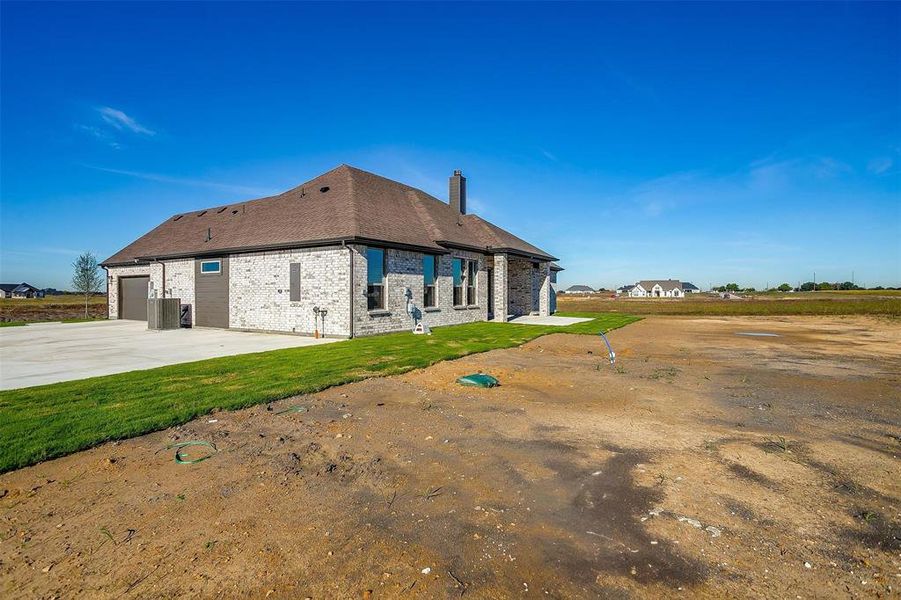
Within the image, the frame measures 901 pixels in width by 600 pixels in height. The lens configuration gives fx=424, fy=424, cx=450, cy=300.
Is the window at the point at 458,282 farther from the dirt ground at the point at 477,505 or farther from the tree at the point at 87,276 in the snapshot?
the tree at the point at 87,276

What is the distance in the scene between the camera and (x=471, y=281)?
22.8m

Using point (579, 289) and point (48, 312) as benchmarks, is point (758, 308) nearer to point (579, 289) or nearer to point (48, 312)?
point (48, 312)

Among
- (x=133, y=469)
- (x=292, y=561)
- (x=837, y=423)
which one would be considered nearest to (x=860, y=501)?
(x=837, y=423)

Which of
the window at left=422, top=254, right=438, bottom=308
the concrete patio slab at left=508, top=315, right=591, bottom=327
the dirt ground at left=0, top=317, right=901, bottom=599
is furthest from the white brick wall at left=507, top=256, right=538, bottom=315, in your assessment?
the dirt ground at left=0, top=317, right=901, bottom=599

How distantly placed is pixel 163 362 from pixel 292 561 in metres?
9.82

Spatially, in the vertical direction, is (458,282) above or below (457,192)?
below

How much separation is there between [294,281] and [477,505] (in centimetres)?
1510

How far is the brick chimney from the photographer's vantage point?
27.6 metres

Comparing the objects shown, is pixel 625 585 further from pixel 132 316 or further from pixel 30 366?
pixel 132 316

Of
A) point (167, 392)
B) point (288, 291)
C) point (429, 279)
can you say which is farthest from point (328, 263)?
point (167, 392)

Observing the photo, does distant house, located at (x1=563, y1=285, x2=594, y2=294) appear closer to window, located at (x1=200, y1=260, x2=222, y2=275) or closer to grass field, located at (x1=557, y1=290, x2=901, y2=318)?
grass field, located at (x1=557, y1=290, x2=901, y2=318)

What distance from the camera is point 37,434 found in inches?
206

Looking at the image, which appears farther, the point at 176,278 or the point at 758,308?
the point at 758,308

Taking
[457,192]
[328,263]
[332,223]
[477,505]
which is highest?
[457,192]
